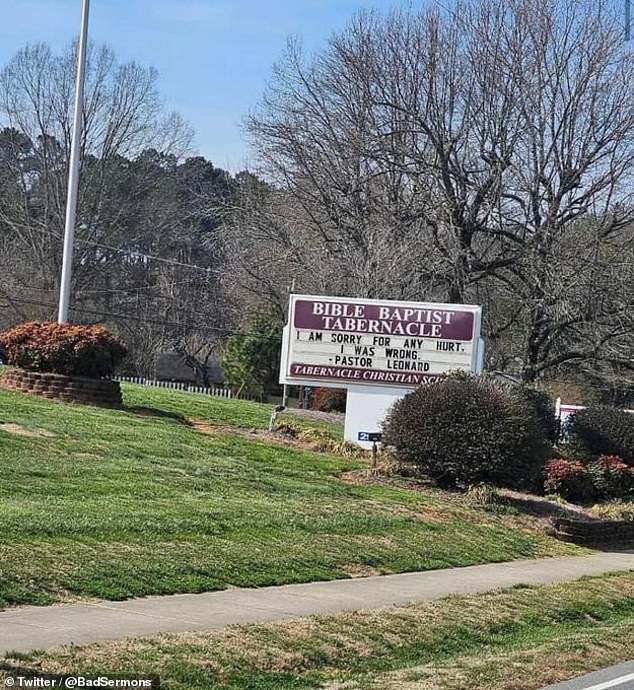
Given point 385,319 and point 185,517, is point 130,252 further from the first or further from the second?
point 185,517

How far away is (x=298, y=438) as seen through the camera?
1006 inches

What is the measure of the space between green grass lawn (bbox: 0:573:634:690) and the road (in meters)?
0.13

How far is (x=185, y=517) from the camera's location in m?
14.7

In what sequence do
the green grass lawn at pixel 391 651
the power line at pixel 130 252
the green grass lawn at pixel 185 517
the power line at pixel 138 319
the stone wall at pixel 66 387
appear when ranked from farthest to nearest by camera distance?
the power line at pixel 130 252, the power line at pixel 138 319, the stone wall at pixel 66 387, the green grass lawn at pixel 185 517, the green grass lawn at pixel 391 651

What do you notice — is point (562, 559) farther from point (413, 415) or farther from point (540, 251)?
point (540, 251)

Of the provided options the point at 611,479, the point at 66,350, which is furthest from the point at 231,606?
the point at 611,479

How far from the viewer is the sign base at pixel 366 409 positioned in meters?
25.3

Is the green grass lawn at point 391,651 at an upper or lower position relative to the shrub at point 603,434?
lower

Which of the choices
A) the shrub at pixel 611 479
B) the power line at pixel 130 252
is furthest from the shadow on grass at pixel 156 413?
the power line at pixel 130 252

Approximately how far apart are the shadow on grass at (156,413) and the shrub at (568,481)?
7324 millimetres

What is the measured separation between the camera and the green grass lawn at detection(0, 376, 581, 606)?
39.0 feet

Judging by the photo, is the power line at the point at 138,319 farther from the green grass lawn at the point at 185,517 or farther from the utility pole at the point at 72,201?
the green grass lawn at the point at 185,517

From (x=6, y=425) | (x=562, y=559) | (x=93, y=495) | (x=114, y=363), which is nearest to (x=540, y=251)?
(x=114, y=363)

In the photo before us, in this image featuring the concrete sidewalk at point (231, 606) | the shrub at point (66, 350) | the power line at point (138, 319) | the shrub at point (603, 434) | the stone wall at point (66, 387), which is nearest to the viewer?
the concrete sidewalk at point (231, 606)
